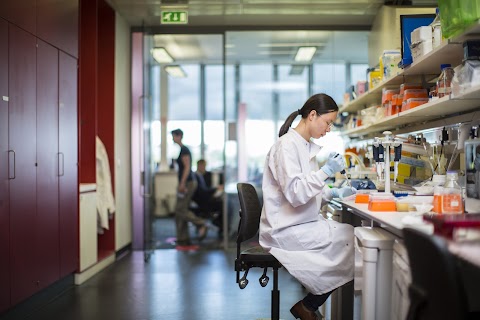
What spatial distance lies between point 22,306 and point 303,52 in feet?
16.0

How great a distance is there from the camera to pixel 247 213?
3.06m

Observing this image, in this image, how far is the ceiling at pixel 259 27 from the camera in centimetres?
602

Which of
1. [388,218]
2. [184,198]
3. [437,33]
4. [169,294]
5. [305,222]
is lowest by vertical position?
[169,294]

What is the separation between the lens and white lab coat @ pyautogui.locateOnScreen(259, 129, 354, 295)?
2760 mm

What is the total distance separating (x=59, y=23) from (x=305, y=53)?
12.3 feet

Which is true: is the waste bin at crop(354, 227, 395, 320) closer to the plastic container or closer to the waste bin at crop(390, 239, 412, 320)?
the waste bin at crop(390, 239, 412, 320)

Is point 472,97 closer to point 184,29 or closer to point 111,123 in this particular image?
point 111,123

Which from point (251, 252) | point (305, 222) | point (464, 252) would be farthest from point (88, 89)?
point (464, 252)

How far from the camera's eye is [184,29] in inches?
276

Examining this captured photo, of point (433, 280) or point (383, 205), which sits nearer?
point (433, 280)

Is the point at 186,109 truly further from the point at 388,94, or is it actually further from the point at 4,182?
the point at 4,182

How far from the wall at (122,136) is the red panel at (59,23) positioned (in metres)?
1.61

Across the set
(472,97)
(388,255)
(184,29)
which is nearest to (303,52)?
(184,29)

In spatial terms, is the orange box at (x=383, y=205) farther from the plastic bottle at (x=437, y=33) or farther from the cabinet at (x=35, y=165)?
the cabinet at (x=35, y=165)
